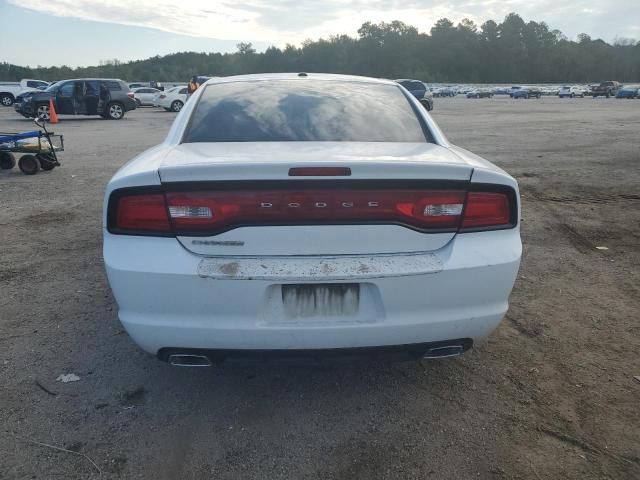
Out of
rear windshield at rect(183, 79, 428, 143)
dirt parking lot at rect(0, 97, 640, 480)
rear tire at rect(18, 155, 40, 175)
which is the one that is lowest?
dirt parking lot at rect(0, 97, 640, 480)

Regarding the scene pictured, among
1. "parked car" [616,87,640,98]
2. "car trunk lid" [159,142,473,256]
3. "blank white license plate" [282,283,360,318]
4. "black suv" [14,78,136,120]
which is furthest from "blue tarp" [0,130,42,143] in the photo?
"parked car" [616,87,640,98]

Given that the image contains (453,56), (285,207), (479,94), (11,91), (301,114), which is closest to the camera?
(285,207)

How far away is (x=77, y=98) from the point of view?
75.2 ft

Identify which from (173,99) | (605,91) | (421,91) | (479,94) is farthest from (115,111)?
(605,91)

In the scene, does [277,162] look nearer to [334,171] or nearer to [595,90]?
[334,171]

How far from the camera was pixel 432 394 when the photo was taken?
109 inches

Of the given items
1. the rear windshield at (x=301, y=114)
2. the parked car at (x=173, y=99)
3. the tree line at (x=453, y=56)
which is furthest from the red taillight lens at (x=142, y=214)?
the tree line at (x=453, y=56)

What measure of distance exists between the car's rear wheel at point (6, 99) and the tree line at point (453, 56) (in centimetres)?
8109

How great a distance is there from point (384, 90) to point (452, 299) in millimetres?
1903

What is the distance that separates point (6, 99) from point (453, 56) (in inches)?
4590

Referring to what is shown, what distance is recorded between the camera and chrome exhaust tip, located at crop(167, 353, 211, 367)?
7.79ft

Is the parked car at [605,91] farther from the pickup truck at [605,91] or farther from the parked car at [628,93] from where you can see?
the parked car at [628,93]

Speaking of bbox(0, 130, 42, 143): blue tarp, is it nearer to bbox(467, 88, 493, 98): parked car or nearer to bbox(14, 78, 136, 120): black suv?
bbox(14, 78, 136, 120): black suv

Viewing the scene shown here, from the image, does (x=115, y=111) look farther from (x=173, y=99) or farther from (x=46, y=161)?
(x=46, y=161)
